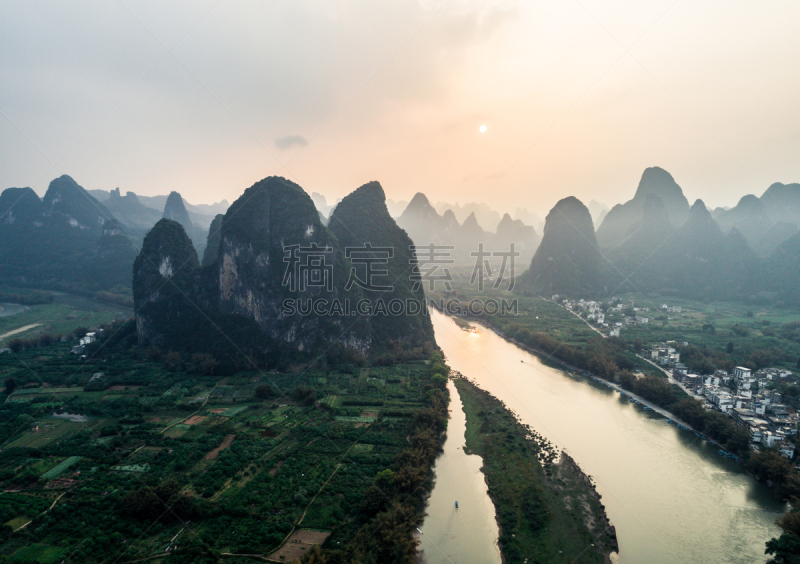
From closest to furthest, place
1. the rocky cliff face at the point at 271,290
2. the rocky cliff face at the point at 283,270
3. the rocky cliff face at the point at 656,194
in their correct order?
the rocky cliff face at the point at 271,290, the rocky cliff face at the point at 283,270, the rocky cliff face at the point at 656,194

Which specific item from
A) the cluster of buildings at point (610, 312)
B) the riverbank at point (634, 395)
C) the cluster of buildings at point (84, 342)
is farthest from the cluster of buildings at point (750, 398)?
the cluster of buildings at point (84, 342)

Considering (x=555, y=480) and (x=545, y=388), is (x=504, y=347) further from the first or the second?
(x=555, y=480)

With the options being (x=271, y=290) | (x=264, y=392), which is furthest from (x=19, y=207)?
(x=264, y=392)

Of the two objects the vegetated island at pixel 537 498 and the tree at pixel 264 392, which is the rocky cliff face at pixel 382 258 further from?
the vegetated island at pixel 537 498

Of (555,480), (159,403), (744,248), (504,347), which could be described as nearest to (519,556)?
(555,480)

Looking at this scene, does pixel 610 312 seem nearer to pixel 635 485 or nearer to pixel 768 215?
pixel 635 485

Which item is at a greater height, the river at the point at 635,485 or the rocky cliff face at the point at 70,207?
the rocky cliff face at the point at 70,207

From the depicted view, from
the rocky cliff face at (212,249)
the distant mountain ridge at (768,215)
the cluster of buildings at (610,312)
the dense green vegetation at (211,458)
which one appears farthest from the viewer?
the distant mountain ridge at (768,215)
